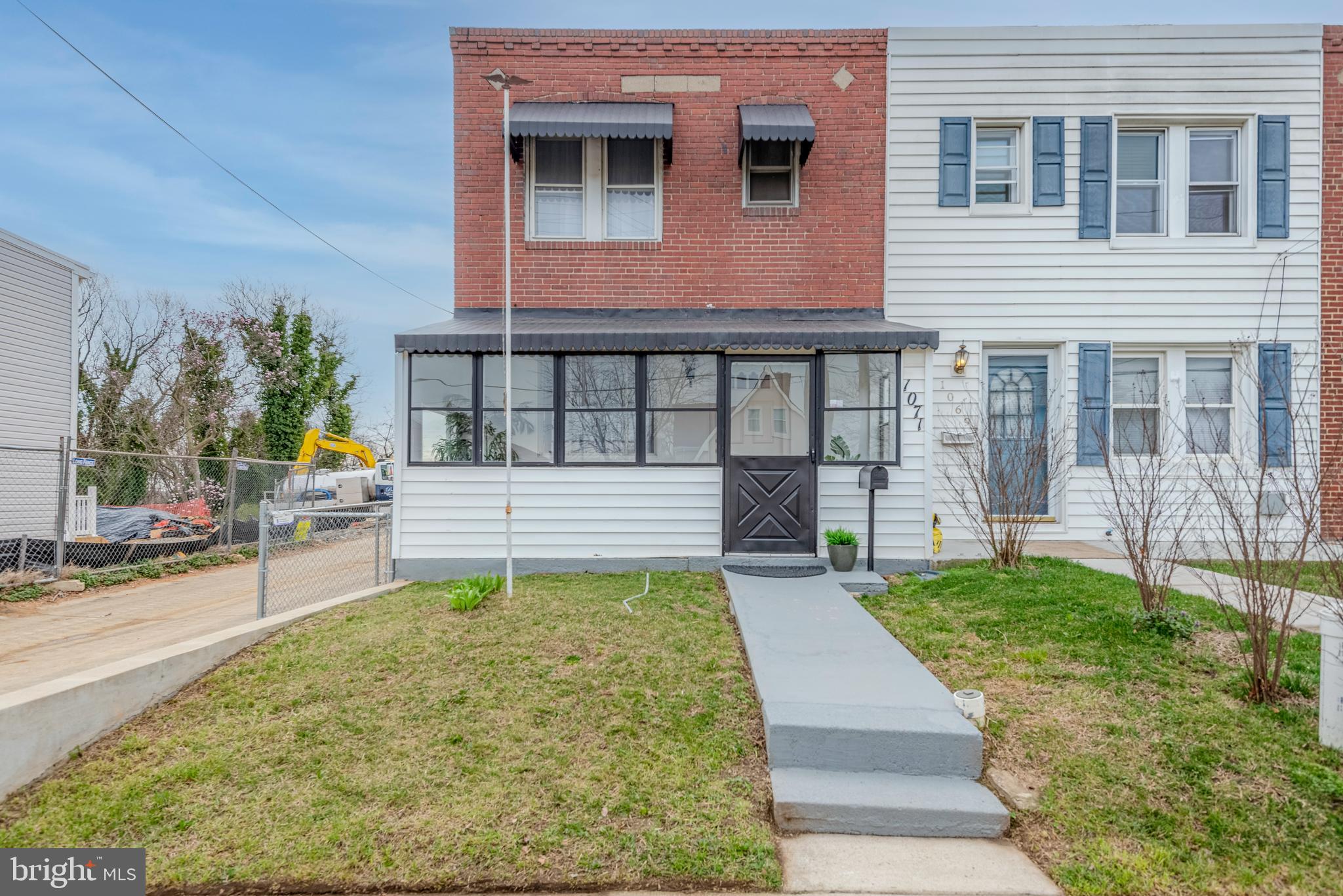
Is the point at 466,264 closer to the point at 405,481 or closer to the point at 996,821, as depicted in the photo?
the point at 405,481

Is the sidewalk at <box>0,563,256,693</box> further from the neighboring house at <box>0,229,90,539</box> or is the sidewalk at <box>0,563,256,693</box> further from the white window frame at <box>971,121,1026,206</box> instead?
the white window frame at <box>971,121,1026,206</box>

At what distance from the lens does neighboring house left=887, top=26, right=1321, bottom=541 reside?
855 centimetres

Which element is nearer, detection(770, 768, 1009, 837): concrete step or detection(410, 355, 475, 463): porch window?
detection(770, 768, 1009, 837): concrete step

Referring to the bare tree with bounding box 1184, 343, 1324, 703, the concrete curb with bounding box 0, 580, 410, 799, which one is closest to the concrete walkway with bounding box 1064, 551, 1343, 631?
the bare tree with bounding box 1184, 343, 1324, 703

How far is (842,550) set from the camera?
6949mm

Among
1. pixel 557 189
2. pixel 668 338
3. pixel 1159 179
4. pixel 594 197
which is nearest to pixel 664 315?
pixel 668 338

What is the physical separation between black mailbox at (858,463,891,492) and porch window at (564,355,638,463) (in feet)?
8.27

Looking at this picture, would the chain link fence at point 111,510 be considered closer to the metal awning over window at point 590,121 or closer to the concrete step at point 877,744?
the metal awning over window at point 590,121

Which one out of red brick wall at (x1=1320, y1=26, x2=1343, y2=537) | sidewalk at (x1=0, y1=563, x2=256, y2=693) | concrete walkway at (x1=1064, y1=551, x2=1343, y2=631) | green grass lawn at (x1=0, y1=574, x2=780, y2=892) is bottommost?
sidewalk at (x1=0, y1=563, x2=256, y2=693)

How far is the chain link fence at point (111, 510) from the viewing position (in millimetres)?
8820

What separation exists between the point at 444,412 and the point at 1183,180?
999cm

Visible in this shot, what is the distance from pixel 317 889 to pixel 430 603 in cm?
336

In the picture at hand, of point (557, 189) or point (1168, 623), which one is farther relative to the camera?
point (557, 189)

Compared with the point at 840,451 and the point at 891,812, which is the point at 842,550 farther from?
the point at 891,812
